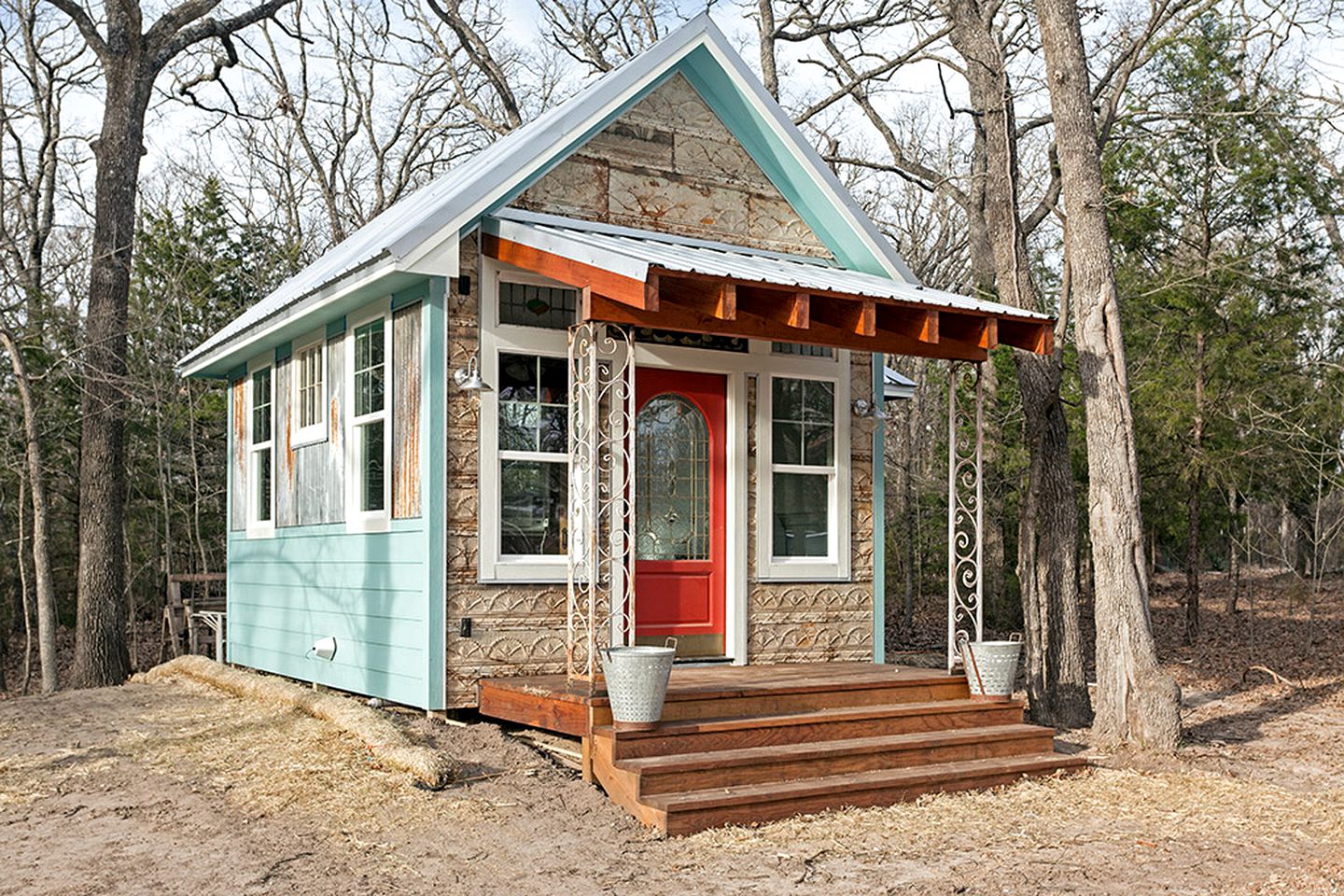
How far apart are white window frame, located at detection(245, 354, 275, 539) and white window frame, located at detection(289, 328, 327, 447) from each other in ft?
1.71

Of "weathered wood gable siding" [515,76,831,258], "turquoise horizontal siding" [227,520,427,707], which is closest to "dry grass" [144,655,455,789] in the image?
"turquoise horizontal siding" [227,520,427,707]

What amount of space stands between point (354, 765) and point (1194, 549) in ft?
43.1

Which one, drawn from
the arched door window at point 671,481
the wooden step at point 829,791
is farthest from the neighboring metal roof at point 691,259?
the wooden step at point 829,791

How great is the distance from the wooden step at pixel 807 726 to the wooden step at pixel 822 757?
46mm

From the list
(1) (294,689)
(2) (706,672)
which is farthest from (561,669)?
(1) (294,689)

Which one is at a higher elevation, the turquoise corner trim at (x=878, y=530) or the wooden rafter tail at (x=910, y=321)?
the wooden rafter tail at (x=910, y=321)

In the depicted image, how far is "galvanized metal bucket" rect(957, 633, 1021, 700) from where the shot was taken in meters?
8.73

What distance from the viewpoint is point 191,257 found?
20500 mm

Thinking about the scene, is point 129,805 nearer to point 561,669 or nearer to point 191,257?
point 561,669

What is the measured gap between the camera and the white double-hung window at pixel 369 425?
949 cm

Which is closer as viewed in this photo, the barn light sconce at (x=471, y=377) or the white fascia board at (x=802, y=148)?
the barn light sconce at (x=471, y=377)

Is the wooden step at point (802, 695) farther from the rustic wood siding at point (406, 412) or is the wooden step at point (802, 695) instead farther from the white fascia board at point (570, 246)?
the white fascia board at point (570, 246)

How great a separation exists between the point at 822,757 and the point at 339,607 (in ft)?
14.5

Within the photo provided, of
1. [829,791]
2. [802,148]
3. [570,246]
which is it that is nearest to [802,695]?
[829,791]
